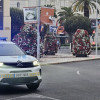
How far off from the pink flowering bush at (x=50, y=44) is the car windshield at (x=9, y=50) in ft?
95.8

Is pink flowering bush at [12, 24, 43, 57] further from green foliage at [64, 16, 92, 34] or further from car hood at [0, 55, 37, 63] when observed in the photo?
green foliage at [64, 16, 92, 34]

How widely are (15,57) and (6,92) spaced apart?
1113 mm

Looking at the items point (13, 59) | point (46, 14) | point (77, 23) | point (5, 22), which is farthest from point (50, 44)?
point (13, 59)

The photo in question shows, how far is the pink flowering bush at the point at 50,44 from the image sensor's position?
4034 cm

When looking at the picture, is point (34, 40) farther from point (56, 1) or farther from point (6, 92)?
point (56, 1)

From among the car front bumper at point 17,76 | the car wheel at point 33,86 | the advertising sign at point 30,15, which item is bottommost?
the car wheel at point 33,86

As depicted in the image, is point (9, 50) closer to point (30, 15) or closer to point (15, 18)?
point (30, 15)

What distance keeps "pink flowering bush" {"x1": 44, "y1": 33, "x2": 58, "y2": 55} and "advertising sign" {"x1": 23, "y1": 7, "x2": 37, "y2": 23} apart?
1401 cm

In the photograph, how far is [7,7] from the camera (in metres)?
65.6

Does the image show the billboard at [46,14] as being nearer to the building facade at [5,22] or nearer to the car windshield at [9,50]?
the car windshield at [9,50]

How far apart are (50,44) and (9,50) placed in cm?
2970

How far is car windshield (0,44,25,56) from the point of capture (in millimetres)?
10402

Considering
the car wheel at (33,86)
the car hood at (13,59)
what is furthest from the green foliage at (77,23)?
the car hood at (13,59)

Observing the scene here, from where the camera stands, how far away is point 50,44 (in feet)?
132
